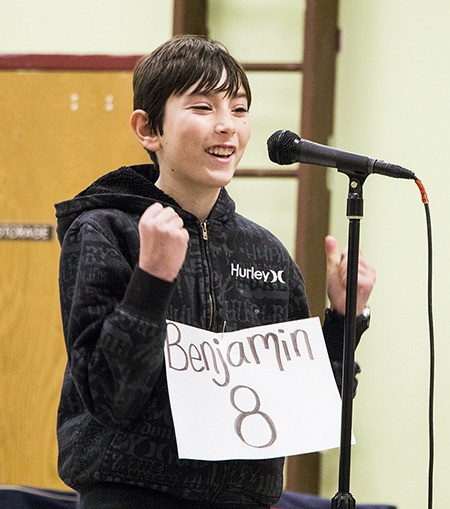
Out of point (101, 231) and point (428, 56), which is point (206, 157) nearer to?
point (101, 231)

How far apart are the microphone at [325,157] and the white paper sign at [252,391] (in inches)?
9.5

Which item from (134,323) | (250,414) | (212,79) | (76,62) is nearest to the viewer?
(134,323)

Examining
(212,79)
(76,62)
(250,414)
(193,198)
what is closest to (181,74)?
(212,79)

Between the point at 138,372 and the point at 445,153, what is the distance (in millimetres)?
2118

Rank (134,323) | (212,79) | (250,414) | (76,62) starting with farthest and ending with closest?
(76,62) → (212,79) → (250,414) → (134,323)

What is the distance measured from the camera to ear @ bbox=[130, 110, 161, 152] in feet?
4.96

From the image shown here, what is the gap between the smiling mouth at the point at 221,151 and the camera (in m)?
1.44

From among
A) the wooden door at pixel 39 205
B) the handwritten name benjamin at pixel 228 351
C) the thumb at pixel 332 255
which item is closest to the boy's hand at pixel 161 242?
the handwritten name benjamin at pixel 228 351

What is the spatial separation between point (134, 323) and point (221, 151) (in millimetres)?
328

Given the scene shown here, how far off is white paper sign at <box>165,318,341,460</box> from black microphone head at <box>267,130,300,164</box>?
24cm

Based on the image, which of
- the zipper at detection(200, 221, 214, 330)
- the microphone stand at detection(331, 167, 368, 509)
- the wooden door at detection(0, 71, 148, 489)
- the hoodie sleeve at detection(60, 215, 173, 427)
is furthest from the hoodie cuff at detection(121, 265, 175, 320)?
the wooden door at detection(0, 71, 148, 489)

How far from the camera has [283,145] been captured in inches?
55.4

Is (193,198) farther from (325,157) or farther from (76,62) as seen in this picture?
(76,62)

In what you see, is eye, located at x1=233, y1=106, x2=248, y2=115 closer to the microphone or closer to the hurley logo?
the microphone
